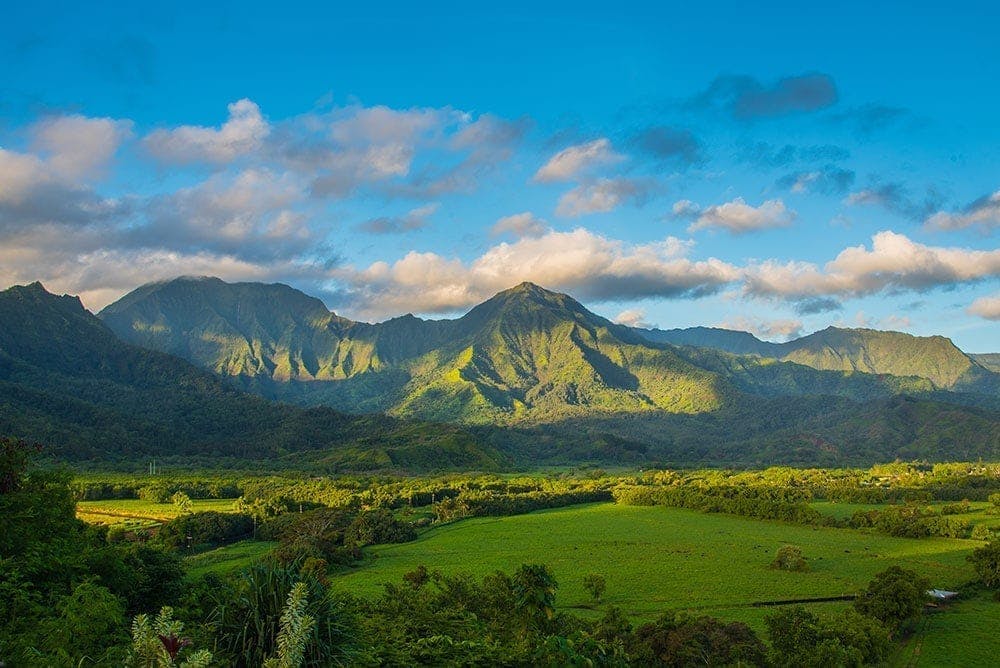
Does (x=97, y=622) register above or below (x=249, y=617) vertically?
below

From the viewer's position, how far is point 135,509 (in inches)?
4818

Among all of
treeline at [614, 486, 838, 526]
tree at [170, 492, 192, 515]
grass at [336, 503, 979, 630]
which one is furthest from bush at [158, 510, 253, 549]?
treeline at [614, 486, 838, 526]

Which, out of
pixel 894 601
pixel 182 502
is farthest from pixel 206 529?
pixel 894 601

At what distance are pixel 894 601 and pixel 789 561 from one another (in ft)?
77.2

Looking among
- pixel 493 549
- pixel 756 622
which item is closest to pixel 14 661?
pixel 756 622

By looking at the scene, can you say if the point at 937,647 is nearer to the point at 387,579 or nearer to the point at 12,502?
the point at 387,579

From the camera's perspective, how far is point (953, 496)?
148 metres

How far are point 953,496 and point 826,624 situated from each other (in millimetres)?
119787

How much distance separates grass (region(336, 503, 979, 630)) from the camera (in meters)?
71.3

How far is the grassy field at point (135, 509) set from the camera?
110m

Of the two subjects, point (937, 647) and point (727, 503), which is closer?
point (937, 647)

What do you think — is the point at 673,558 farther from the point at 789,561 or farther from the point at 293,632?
the point at 293,632

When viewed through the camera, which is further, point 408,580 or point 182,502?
point 182,502

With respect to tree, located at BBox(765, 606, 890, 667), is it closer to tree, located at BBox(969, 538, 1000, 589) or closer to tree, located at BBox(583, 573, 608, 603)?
tree, located at BBox(583, 573, 608, 603)
